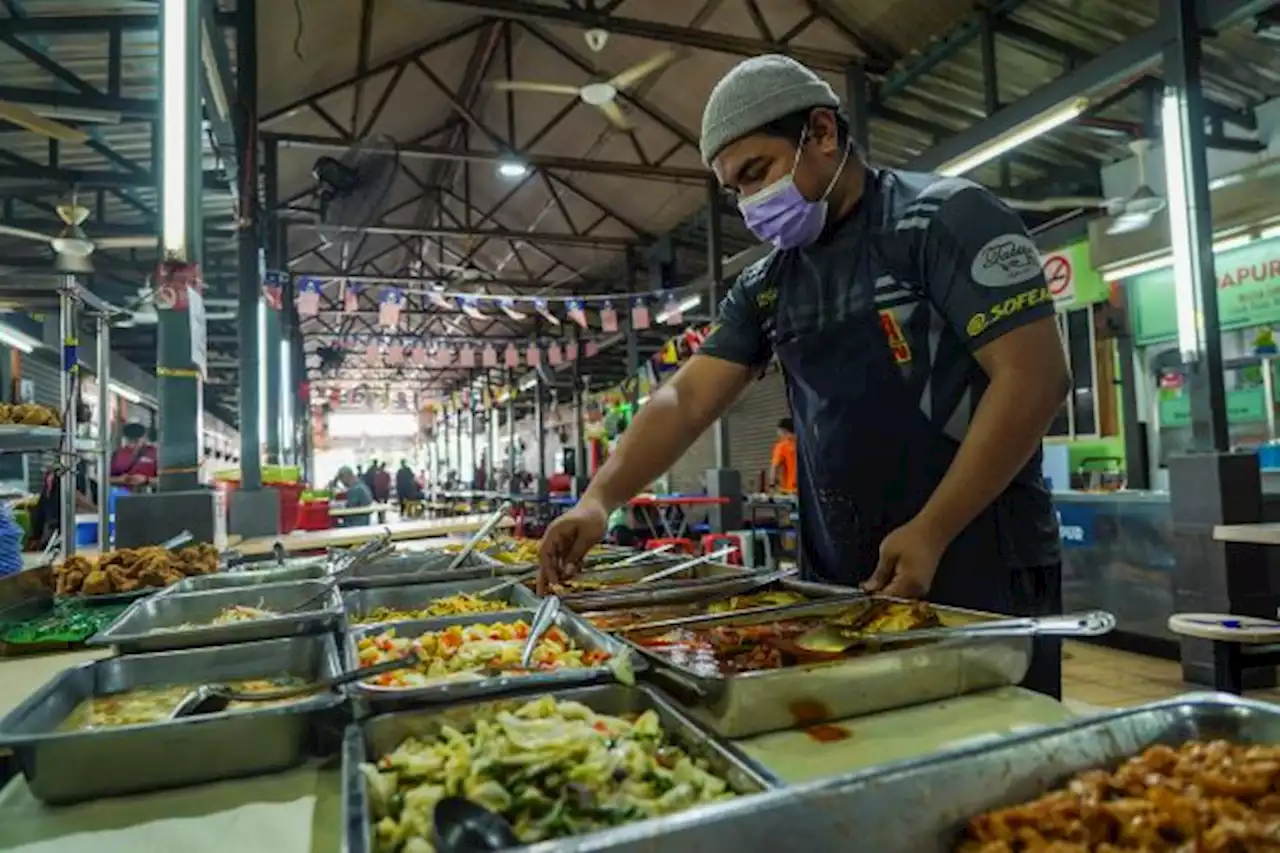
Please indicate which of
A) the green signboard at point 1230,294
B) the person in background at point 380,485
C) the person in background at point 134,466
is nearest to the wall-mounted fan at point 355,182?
the person in background at point 134,466

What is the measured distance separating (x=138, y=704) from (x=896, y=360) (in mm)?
1613

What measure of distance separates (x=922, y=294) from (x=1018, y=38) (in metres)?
5.98

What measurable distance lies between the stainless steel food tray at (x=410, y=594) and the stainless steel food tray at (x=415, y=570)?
33mm

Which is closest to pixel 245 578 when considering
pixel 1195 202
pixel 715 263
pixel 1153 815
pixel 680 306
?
pixel 1153 815

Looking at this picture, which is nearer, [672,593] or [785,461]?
[672,593]

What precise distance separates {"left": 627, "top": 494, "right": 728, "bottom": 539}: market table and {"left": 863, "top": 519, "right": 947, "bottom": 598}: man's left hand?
798 centimetres

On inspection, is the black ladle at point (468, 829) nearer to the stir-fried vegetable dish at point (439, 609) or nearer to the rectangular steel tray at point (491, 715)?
the rectangular steel tray at point (491, 715)

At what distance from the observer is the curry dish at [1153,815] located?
0.73 meters

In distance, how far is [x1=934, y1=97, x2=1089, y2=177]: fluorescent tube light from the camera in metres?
5.25

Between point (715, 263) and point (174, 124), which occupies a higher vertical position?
point (715, 263)

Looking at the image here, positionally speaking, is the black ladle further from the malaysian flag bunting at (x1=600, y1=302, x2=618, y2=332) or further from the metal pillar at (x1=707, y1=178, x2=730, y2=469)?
the malaysian flag bunting at (x1=600, y1=302, x2=618, y2=332)

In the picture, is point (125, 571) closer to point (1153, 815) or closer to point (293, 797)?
point (293, 797)

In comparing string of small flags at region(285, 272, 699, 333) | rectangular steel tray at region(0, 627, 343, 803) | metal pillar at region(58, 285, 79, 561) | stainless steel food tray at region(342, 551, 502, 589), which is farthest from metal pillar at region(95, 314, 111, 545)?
string of small flags at region(285, 272, 699, 333)

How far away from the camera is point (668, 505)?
11.2m
